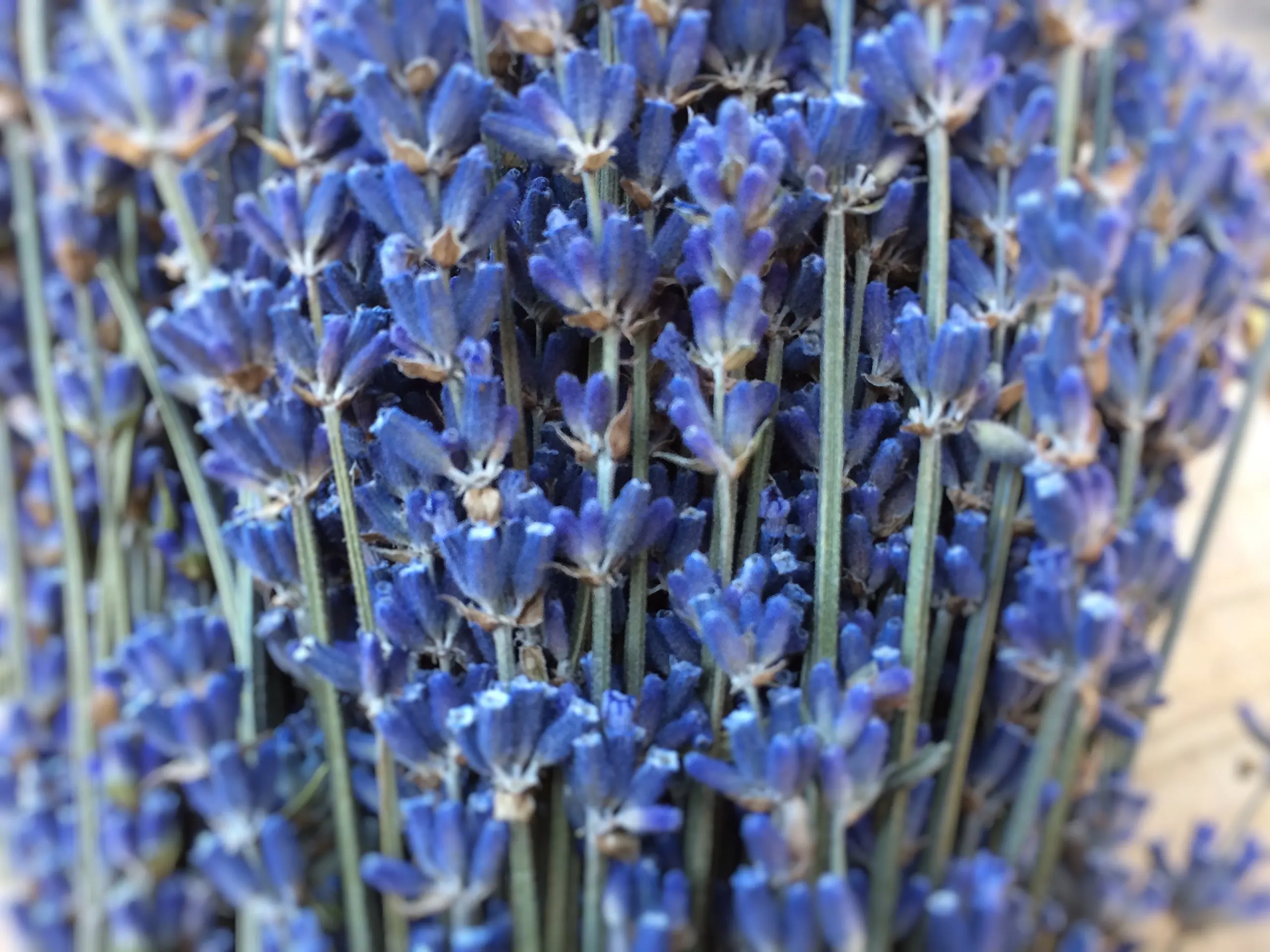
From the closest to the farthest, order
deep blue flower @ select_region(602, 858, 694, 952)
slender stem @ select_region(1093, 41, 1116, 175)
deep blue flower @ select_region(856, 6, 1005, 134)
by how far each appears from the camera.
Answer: deep blue flower @ select_region(602, 858, 694, 952) < deep blue flower @ select_region(856, 6, 1005, 134) < slender stem @ select_region(1093, 41, 1116, 175)

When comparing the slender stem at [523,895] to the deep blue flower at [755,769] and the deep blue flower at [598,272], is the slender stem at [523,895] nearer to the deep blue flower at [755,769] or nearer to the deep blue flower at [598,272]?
the deep blue flower at [755,769]

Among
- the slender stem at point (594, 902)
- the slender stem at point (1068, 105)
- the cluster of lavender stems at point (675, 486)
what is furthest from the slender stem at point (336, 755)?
the slender stem at point (1068, 105)

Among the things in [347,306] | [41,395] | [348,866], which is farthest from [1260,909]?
[41,395]

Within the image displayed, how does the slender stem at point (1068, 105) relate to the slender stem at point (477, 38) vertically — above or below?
below

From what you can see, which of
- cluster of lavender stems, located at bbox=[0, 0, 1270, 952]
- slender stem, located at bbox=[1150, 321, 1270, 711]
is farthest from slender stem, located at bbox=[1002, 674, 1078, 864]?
slender stem, located at bbox=[1150, 321, 1270, 711]

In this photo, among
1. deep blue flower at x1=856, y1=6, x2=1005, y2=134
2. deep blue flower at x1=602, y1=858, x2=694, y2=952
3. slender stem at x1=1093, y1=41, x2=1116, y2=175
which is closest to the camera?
deep blue flower at x1=602, y1=858, x2=694, y2=952

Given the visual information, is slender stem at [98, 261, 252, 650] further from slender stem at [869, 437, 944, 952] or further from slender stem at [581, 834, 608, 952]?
slender stem at [869, 437, 944, 952]
